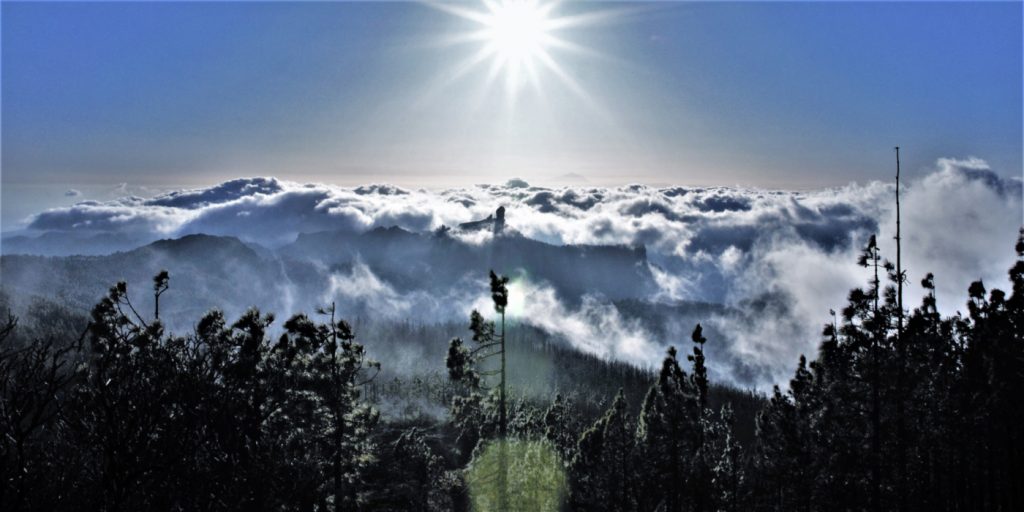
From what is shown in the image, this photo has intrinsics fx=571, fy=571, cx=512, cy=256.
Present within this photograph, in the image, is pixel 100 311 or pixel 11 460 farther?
pixel 100 311

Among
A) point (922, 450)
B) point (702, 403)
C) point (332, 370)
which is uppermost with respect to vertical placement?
point (332, 370)

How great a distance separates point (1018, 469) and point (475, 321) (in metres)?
31.4

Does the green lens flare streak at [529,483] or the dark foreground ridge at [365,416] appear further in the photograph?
the green lens flare streak at [529,483]

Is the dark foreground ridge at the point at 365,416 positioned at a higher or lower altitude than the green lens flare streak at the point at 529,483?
higher

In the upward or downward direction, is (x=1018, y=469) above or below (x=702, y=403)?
below

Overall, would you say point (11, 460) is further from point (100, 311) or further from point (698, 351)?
point (698, 351)

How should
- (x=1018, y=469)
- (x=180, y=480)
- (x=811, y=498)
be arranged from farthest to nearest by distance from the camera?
(x=811, y=498), (x=1018, y=469), (x=180, y=480)

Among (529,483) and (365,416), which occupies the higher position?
(365,416)

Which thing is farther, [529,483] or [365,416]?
[529,483]

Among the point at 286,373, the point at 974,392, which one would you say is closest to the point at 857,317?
the point at 974,392

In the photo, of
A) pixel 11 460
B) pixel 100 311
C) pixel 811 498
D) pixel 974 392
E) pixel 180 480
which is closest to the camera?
pixel 11 460

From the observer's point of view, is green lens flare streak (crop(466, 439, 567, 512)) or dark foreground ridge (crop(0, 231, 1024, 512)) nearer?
dark foreground ridge (crop(0, 231, 1024, 512))

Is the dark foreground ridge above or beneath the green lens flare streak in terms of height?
above

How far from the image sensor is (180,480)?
16172 millimetres
